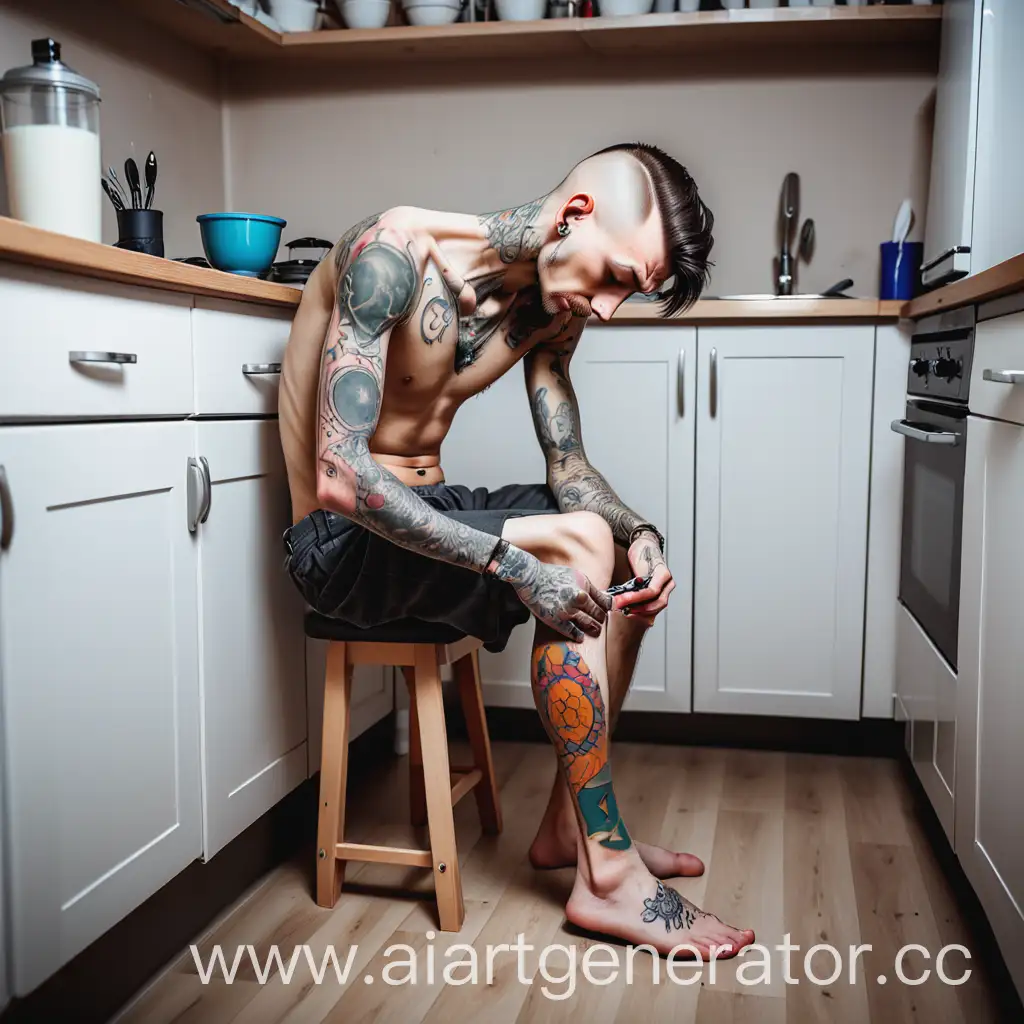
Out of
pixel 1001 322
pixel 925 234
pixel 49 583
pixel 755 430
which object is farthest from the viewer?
pixel 925 234

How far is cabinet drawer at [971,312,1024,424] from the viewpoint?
4.32 feet

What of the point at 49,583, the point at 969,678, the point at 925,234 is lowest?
the point at 969,678

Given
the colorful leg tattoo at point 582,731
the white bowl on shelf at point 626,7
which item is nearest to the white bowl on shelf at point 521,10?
the white bowl on shelf at point 626,7

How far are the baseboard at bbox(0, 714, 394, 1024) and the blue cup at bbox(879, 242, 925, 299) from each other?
166 cm

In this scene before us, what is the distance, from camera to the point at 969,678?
153 cm

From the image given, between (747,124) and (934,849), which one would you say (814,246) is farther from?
(934,849)

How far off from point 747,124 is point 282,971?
7.05 feet

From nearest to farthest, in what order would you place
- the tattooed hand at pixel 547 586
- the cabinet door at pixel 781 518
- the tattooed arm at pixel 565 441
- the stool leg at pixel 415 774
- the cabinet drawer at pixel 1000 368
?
the cabinet drawer at pixel 1000 368
the tattooed hand at pixel 547 586
the tattooed arm at pixel 565 441
the stool leg at pixel 415 774
the cabinet door at pixel 781 518

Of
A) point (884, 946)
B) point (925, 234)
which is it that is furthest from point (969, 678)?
point (925, 234)

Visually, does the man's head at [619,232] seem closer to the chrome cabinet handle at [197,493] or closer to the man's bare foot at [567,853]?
the chrome cabinet handle at [197,493]

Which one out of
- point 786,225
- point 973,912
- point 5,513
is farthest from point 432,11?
point 973,912

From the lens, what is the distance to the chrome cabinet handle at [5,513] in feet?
3.56

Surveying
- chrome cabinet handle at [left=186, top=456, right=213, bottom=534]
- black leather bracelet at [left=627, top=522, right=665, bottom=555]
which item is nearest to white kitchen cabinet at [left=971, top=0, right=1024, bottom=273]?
black leather bracelet at [left=627, top=522, right=665, bottom=555]

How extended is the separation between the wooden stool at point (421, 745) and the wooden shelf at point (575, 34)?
60.7 inches
